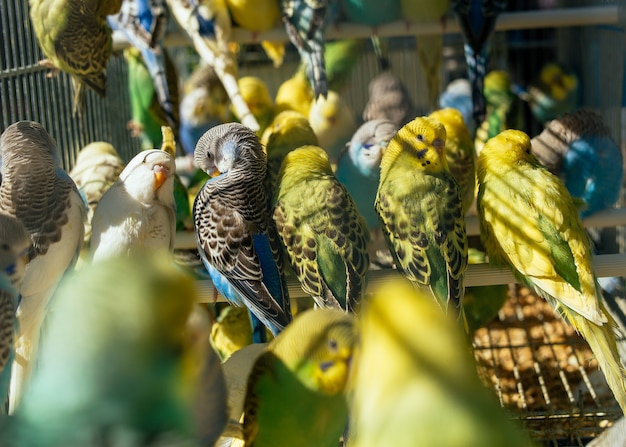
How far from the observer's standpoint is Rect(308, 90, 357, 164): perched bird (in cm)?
369

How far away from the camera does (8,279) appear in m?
1.44

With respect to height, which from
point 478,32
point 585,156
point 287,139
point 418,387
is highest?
point 478,32

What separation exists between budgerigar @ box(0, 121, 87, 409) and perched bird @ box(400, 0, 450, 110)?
2.00m

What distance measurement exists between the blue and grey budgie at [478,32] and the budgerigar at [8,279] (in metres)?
2.28

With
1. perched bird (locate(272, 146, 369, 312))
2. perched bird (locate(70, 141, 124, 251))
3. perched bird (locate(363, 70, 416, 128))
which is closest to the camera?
perched bird (locate(272, 146, 369, 312))

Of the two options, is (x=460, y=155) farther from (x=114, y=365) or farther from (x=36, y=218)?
(x=114, y=365)

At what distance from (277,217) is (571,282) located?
2.61 feet

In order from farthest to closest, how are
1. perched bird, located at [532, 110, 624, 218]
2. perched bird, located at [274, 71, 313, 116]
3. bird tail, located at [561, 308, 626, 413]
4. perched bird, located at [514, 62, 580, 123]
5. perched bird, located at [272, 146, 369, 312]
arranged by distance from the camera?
perched bird, located at [514, 62, 580, 123]
perched bird, located at [274, 71, 313, 116]
perched bird, located at [532, 110, 624, 218]
perched bird, located at [272, 146, 369, 312]
bird tail, located at [561, 308, 626, 413]

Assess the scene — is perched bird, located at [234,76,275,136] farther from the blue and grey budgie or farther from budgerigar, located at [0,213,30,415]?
budgerigar, located at [0,213,30,415]

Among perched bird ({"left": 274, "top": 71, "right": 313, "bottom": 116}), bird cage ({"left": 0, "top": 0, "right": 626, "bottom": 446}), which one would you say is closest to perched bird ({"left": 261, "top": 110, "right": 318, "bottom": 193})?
bird cage ({"left": 0, "top": 0, "right": 626, "bottom": 446})

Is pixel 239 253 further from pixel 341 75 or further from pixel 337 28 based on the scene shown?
pixel 341 75

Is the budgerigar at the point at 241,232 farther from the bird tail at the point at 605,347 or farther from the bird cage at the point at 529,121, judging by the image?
the bird tail at the point at 605,347

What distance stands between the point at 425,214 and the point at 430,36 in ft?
6.69

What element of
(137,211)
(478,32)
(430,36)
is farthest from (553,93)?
(137,211)
